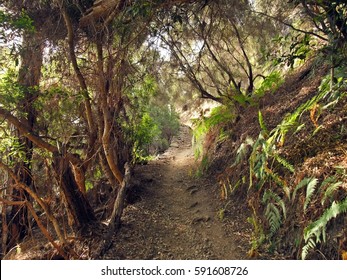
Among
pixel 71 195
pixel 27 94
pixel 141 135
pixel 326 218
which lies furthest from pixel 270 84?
pixel 27 94

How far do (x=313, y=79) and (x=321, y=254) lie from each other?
363cm

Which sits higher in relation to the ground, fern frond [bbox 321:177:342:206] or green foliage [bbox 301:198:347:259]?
fern frond [bbox 321:177:342:206]

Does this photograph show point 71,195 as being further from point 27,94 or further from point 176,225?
point 27,94

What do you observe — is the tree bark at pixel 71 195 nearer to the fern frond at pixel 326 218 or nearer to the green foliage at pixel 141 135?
the green foliage at pixel 141 135

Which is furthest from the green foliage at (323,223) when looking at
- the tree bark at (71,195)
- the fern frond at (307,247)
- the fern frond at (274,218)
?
the tree bark at (71,195)

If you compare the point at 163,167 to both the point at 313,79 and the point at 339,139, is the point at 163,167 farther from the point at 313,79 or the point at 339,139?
the point at 339,139

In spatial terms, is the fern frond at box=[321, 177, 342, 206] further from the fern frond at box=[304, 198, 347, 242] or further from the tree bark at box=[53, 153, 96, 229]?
the tree bark at box=[53, 153, 96, 229]

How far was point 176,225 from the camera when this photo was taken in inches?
168

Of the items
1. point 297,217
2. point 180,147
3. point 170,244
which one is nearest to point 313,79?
point 297,217

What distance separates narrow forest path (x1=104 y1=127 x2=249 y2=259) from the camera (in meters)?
3.47

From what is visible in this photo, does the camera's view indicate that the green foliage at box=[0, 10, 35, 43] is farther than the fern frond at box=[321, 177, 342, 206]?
Yes

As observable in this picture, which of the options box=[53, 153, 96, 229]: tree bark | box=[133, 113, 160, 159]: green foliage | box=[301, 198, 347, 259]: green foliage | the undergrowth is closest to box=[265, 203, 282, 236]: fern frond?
the undergrowth

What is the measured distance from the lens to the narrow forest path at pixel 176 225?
11.4 feet

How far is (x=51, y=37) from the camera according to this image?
4656 millimetres
